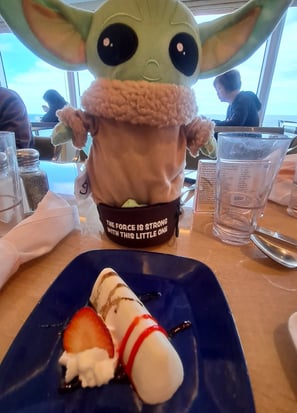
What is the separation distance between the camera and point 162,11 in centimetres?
26

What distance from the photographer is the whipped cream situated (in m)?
0.17

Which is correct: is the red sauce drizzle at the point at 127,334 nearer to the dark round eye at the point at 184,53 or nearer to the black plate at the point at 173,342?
the black plate at the point at 173,342

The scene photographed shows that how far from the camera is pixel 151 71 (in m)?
0.27

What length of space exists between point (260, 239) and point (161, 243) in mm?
153

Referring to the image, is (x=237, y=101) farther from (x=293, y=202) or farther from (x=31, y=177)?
(x=31, y=177)

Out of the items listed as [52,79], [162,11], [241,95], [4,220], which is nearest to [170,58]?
[162,11]

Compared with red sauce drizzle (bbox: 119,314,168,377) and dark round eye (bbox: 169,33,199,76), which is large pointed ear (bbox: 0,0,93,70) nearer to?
dark round eye (bbox: 169,33,199,76)

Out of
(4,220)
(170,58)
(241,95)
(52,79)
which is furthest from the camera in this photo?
(52,79)

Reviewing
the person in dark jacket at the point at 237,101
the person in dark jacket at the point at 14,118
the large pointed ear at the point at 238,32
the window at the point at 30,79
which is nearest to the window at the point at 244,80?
the window at the point at 30,79

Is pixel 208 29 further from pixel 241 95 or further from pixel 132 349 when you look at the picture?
pixel 241 95

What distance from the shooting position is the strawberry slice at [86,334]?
193 mm

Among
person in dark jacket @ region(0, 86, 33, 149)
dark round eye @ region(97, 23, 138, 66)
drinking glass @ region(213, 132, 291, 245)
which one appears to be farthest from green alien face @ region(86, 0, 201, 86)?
person in dark jacket @ region(0, 86, 33, 149)

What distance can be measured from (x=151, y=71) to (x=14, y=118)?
100 centimetres

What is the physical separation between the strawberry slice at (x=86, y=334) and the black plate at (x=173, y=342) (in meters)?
0.01
